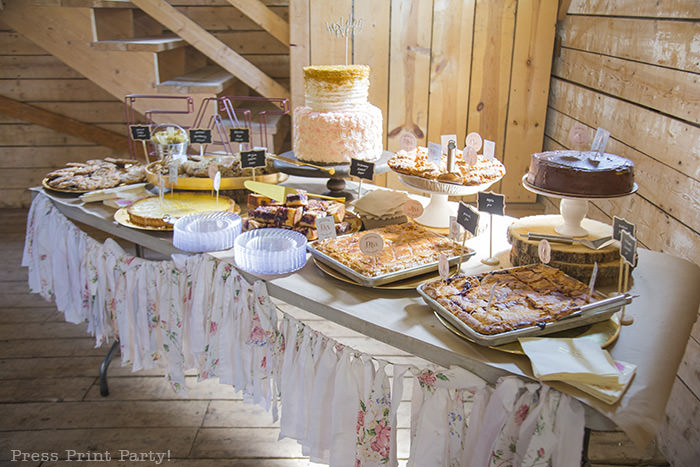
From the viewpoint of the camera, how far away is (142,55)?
2.99 m

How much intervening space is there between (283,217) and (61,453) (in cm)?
113

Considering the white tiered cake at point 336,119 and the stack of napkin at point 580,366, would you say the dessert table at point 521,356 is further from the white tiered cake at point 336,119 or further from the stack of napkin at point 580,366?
the white tiered cake at point 336,119

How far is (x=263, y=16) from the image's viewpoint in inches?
125

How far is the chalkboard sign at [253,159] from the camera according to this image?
209cm

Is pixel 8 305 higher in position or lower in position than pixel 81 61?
lower

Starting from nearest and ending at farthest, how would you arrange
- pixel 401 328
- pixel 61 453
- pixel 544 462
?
pixel 544 462
pixel 401 328
pixel 61 453

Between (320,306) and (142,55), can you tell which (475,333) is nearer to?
(320,306)

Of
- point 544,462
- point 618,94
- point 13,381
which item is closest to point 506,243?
point 544,462

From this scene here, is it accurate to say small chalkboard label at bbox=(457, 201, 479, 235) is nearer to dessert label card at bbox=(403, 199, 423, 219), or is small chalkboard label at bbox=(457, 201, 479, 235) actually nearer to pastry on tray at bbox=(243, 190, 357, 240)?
dessert label card at bbox=(403, 199, 423, 219)

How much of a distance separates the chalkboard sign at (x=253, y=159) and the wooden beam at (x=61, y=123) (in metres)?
2.49

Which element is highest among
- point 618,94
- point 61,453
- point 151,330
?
point 618,94

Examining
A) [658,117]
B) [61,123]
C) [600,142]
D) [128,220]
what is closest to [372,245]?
[600,142]

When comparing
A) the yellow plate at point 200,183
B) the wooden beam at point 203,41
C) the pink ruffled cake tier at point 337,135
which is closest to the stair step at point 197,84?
the wooden beam at point 203,41

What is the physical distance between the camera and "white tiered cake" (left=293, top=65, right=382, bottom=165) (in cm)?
200
